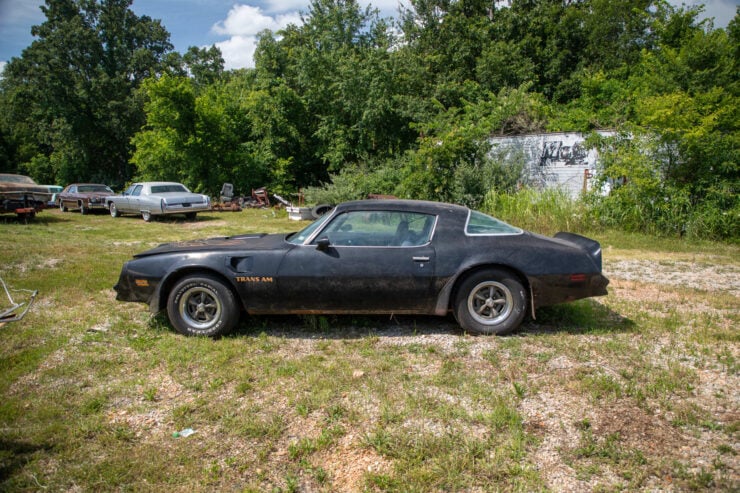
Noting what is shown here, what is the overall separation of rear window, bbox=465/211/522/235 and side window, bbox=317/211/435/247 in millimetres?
403

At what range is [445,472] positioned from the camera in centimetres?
258

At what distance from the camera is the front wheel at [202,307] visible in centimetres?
448

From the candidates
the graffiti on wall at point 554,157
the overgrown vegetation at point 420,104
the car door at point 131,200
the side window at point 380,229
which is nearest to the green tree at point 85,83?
the overgrown vegetation at point 420,104

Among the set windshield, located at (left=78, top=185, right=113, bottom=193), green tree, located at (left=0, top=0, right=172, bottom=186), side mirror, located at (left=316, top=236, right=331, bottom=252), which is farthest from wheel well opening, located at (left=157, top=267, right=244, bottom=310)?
green tree, located at (left=0, top=0, right=172, bottom=186)

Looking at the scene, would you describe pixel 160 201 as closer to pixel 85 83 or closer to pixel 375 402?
pixel 375 402

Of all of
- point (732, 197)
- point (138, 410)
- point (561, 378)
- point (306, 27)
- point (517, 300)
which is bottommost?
point (138, 410)

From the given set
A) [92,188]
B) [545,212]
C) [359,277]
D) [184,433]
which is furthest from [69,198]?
[184,433]

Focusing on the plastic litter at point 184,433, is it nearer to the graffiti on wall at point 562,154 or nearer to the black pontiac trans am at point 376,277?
the black pontiac trans am at point 376,277

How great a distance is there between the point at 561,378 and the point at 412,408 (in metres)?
1.34

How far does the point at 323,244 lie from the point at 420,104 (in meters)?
18.0

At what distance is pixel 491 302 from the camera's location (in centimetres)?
452

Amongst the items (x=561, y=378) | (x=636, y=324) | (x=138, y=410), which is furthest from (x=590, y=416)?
(x=138, y=410)

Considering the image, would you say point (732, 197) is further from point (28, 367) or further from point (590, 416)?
point (28, 367)

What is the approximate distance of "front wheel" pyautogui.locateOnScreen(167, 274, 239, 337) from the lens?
4480mm
